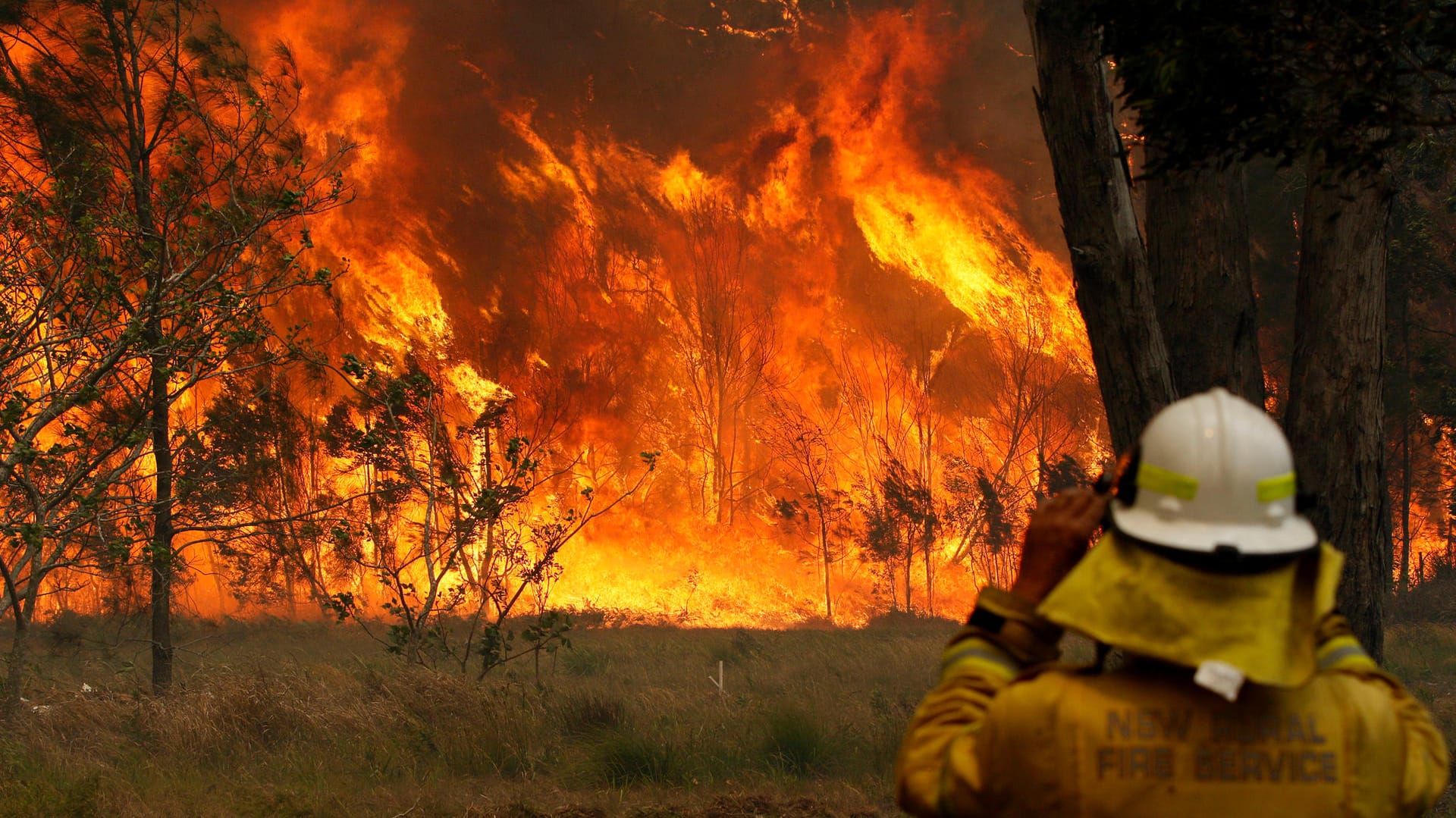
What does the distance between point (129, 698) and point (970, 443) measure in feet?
78.3

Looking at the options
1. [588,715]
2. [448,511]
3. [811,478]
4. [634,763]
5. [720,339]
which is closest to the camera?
[634,763]

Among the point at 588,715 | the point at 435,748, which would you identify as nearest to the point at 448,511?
the point at 588,715

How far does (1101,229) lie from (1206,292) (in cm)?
68

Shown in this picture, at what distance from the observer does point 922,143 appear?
3225cm

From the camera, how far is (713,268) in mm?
33344

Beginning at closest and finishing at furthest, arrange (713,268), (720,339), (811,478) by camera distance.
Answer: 1. (811,478)
2. (720,339)
3. (713,268)

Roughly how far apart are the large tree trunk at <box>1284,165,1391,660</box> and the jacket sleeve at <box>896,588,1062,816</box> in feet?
13.4

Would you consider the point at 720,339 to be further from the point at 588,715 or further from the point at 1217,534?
the point at 1217,534

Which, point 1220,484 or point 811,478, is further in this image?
point 811,478

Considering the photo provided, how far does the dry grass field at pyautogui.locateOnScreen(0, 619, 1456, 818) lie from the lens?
19.7 feet

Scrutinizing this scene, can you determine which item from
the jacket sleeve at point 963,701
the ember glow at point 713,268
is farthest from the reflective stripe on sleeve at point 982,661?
the ember glow at point 713,268

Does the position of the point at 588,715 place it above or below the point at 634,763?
above

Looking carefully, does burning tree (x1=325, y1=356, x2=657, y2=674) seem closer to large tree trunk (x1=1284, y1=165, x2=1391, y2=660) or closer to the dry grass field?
the dry grass field

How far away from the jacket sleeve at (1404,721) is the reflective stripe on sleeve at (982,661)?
17.4 inches
